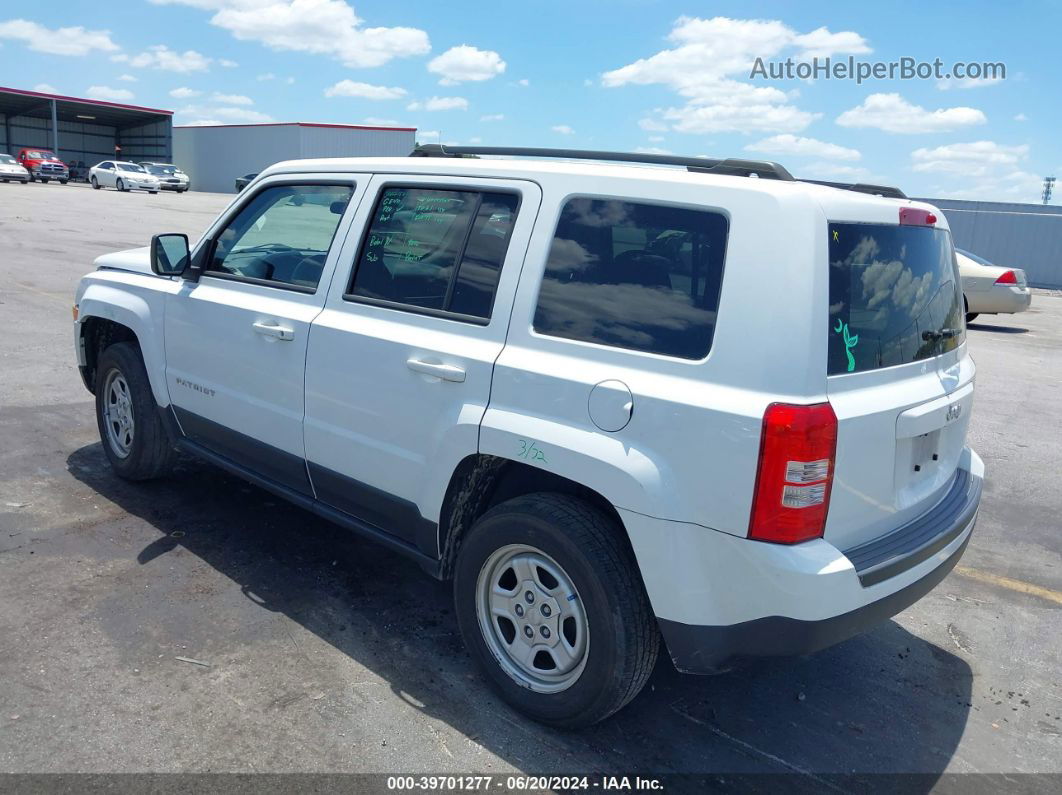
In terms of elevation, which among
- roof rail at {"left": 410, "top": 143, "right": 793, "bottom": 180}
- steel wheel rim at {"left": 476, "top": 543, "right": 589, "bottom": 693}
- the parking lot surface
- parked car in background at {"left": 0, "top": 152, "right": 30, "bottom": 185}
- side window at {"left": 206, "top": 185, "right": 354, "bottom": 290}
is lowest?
the parking lot surface

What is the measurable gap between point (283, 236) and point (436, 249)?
1.15 metres

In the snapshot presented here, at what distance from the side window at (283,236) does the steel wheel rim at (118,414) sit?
3.88 ft

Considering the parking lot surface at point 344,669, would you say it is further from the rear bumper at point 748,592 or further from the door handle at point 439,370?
the door handle at point 439,370

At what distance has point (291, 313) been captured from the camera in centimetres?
396

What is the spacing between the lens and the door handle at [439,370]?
3.25 m

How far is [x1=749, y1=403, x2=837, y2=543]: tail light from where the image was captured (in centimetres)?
259

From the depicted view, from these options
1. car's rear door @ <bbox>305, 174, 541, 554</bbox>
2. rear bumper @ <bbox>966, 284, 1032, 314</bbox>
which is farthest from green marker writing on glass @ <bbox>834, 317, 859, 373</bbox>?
rear bumper @ <bbox>966, 284, 1032, 314</bbox>

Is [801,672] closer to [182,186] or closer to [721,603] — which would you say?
[721,603]

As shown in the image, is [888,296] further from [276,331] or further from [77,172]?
[77,172]

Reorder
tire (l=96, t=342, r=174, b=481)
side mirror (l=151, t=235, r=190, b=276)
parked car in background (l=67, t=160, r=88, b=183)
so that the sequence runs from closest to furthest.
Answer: side mirror (l=151, t=235, r=190, b=276) < tire (l=96, t=342, r=174, b=481) < parked car in background (l=67, t=160, r=88, b=183)

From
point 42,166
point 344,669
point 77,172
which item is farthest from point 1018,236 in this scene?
point 77,172

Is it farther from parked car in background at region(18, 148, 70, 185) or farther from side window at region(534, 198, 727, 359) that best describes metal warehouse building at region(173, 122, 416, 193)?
side window at region(534, 198, 727, 359)

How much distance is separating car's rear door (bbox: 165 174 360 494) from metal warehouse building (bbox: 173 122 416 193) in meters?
43.3

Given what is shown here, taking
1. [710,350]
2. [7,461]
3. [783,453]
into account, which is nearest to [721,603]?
[783,453]
